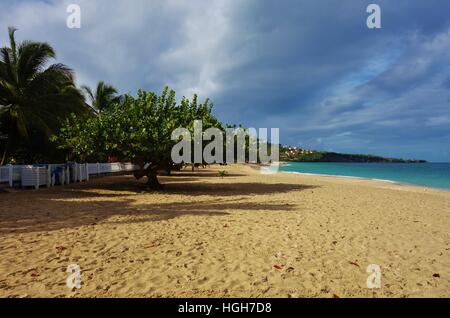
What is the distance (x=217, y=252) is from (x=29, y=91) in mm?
17271

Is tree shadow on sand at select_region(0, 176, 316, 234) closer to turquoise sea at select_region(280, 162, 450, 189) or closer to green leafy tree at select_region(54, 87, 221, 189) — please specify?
green leafy tree at select_region(54, 87, 221, 189)

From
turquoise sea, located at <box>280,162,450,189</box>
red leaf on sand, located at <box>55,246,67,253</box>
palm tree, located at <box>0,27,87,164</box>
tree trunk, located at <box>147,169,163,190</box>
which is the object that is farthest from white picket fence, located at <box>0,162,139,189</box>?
turquoise sea, located at <box>280,162,450,189</box>

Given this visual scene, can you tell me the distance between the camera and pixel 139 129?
609 inches

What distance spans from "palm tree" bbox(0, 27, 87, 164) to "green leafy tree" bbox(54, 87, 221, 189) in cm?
207

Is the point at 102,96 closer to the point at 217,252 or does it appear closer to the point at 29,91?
the point at 29,91

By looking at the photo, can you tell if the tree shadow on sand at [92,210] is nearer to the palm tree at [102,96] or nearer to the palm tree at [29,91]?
the palm tree at [29,91]

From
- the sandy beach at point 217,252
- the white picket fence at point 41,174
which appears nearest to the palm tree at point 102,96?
the white picket fence at point 41,174

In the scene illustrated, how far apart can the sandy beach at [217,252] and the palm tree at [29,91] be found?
815cm

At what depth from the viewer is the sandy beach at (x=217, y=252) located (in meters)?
4.65
